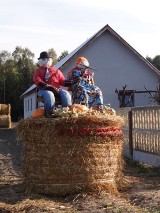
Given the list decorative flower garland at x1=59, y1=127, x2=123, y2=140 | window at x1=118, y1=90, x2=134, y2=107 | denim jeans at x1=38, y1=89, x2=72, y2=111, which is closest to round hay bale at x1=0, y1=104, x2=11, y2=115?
window at x1=118, y1=90, x2=134, y2=107

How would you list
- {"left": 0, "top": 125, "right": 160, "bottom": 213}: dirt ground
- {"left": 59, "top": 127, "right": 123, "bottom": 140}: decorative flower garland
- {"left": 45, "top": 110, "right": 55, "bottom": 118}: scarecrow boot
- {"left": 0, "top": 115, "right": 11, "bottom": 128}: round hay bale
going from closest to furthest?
1. {"left": 0, "top": 125, "right": 160, "bottom": 213}: dirt ground
2. {"left": 59, "top": 127, "right": 123, "bottom": 140}: decorative flower garland
3. {"left": 45, "top": 110, "right": 55, "bottom": 118}: scarecrow boot
4. {"left": 0, "top": 115, "right": 11, "bottom": 128}: round hay bale

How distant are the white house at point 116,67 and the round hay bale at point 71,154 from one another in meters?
18.8

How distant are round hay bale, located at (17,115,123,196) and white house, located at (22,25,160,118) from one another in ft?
61.7

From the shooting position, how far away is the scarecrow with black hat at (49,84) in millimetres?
6941

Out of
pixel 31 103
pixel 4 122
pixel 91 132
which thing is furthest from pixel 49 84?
pixel 31 103

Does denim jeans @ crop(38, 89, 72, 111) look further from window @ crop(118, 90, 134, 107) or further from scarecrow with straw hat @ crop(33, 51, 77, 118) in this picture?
window @ crop(118, 90, 134, 107)

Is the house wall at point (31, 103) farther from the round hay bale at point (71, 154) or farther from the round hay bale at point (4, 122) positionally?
the round hay bale at point (71, 154)

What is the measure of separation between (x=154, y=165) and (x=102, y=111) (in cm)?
393

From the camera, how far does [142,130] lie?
11.8 meters

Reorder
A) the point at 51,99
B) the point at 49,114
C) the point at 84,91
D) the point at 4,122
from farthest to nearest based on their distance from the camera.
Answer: the point at 4,122 < the point at 84,91 < the point at 51,99 < the point at 49,114

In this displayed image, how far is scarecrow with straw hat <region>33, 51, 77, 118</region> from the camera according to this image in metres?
6.94

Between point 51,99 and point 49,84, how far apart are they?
0.46 metres

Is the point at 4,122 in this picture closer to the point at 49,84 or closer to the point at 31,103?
the point at 31,103

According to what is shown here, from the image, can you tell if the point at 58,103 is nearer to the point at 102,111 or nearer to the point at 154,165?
the point at 102,111
